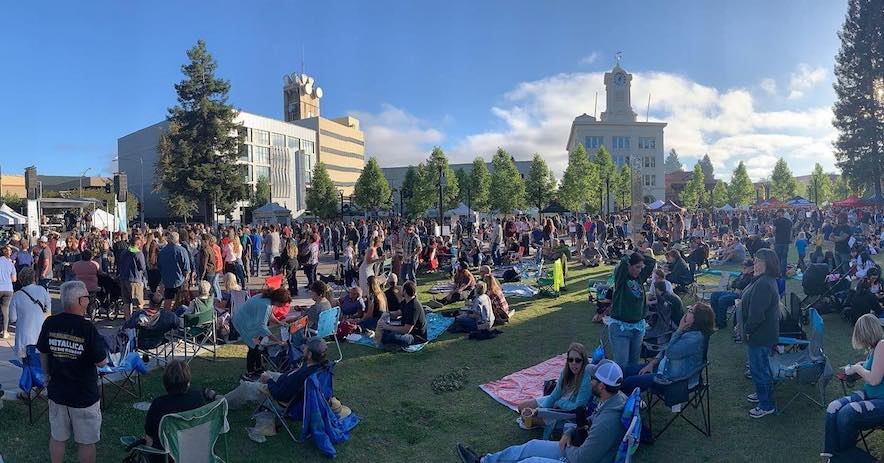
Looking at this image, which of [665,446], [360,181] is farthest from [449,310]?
[360,181]

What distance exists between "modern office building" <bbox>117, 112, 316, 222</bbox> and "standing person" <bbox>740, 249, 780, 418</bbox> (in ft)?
218

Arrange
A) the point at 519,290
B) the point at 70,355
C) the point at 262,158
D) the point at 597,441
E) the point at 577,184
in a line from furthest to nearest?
the point at 262,158 < the point at 577,184 < the point at 519,290 < the point at 70,355 < the point at 597,441

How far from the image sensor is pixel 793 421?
5812 millimetres

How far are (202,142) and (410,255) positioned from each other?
90.8 ft

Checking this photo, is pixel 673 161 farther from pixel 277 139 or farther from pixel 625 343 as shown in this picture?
pixel 625 343

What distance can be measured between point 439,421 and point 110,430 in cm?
351

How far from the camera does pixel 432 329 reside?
1030 centimetres

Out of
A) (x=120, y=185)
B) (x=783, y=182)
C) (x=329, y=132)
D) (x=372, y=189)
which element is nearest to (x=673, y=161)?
(x=783, y=182)

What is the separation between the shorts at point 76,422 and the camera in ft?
14.6

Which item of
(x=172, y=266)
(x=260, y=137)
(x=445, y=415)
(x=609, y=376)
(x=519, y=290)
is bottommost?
(x=445, y=415)

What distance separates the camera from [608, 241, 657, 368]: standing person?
6.50 metres

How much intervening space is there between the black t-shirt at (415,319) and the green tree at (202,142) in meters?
32.4

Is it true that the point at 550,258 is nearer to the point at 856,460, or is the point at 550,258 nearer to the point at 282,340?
the point at 282,340

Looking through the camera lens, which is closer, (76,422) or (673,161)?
(76,422)
